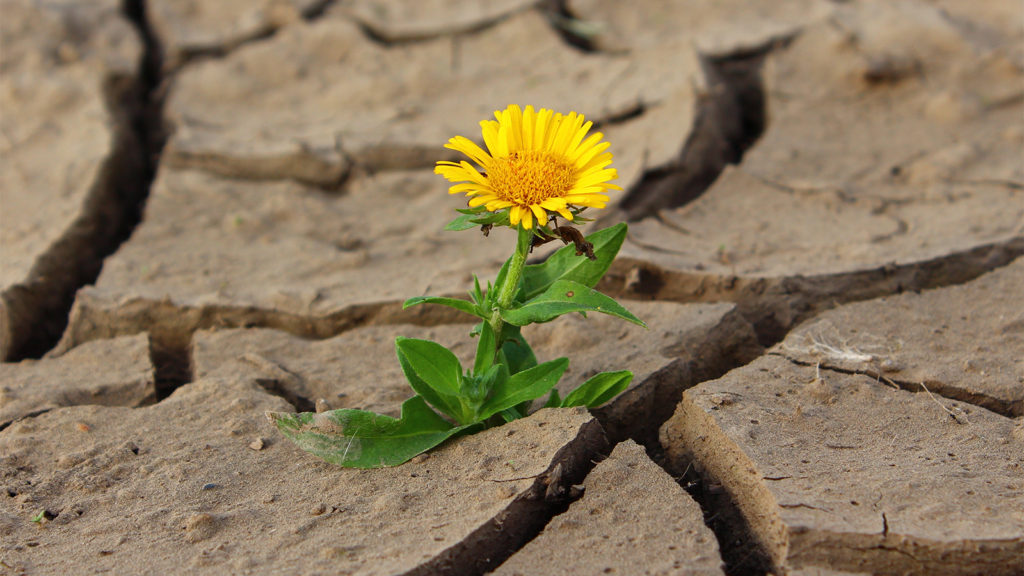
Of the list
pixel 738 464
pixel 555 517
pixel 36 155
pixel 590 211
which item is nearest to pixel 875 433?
pixel 738 464

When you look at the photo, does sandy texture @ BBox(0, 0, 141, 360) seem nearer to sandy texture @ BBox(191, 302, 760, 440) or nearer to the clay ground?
the clay ground

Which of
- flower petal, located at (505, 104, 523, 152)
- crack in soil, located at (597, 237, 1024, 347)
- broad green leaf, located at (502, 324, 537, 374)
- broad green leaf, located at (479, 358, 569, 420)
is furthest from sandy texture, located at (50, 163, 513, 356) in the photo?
flower petal, located at (505, 104, 523, 152)

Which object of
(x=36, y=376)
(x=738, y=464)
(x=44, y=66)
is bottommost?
(x=36, y=376)

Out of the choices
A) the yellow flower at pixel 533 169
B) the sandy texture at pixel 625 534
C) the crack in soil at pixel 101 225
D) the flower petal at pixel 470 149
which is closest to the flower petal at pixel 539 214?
the yellow flower at pixel 533 169

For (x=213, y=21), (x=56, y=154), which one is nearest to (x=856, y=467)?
(x=56, y=154)

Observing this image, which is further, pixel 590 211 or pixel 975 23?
pixel 975 23

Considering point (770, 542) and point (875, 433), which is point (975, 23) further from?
point (770, 542)
